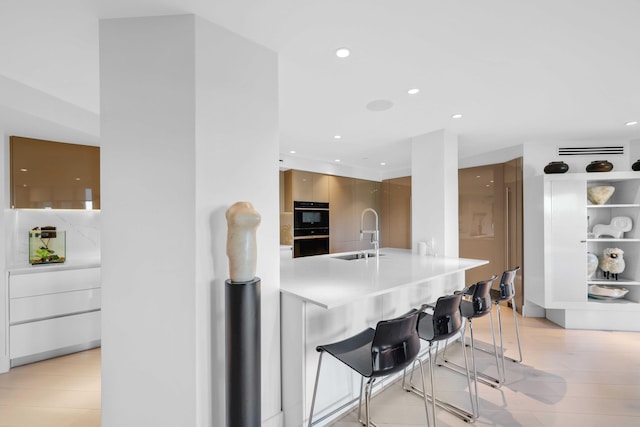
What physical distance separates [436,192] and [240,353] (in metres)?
2.85

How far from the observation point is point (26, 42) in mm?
1725

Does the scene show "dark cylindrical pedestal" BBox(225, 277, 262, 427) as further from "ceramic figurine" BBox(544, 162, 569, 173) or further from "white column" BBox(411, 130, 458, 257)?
"ceramic figurine" BBox(544, 162, 569, 173)

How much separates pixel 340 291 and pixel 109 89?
5.59 feet

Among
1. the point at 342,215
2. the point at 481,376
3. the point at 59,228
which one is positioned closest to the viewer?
the point at 481,376

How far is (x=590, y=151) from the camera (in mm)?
3854

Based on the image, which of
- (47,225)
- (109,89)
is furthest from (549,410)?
(47,225)

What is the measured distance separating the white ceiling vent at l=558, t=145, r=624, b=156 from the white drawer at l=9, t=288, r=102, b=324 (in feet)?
18.7

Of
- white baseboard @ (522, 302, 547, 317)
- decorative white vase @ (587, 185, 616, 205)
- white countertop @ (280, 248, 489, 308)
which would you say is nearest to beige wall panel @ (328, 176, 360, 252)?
white countertop @ (280, 248, 489, 308)

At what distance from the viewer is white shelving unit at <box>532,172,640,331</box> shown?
3582mm

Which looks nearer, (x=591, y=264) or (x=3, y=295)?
(x=3, y=295)

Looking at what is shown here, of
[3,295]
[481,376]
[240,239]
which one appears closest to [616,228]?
[481,376]

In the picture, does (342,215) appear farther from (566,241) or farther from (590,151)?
(590,151)

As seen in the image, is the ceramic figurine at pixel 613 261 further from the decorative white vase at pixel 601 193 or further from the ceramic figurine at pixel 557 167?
the ceramic figurine at pixel 557 167

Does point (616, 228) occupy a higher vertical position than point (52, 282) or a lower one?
higher
